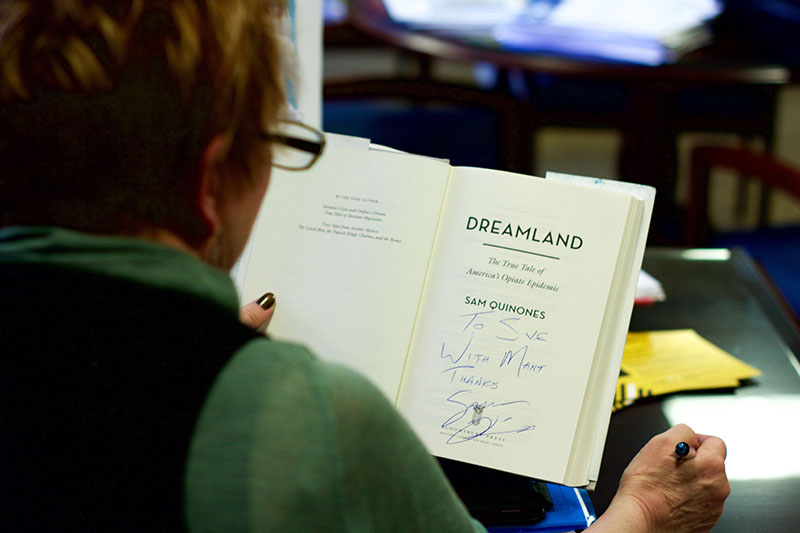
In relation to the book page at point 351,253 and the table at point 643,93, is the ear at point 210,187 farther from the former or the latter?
the table at point 643,93

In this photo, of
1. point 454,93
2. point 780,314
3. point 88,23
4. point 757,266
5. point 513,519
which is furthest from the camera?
point 454,93

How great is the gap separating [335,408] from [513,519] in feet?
1.28

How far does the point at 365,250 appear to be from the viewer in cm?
90

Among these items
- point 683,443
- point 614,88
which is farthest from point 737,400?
point 614,88

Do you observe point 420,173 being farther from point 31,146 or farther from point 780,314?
point 780,314

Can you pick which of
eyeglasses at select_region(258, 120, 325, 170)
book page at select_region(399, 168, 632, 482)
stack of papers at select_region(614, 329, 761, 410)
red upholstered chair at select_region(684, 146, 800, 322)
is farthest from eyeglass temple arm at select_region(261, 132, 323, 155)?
red upholstered chair at select_region(684, 146, 800, 322)

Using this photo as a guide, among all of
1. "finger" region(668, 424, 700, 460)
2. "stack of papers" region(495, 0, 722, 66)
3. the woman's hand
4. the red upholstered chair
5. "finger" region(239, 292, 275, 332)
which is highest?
"stack of papers" region(495, 0, 722, 66)

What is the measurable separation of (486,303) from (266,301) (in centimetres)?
26

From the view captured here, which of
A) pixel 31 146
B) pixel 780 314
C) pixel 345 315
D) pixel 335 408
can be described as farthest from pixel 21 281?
pixel 780 314

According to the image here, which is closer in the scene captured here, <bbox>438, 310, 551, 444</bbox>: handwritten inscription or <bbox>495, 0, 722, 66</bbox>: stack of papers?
<bbox>438, 310, 551, 444</bbox>: handwritten inscription

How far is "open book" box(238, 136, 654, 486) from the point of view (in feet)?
2.70

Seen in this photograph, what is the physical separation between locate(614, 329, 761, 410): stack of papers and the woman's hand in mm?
184
